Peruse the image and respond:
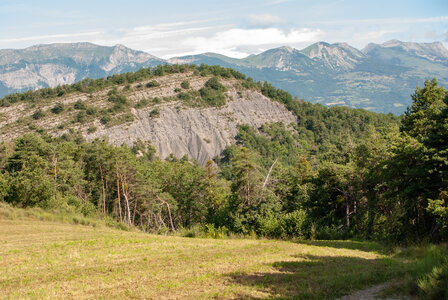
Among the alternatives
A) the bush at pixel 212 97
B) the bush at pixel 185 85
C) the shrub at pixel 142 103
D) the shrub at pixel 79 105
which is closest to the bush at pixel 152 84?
the bush at pixel 185 85

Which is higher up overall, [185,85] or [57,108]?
[185,85]

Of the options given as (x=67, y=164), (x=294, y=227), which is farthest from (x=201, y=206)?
(x=294, y=227)

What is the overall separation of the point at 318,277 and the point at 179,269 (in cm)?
488

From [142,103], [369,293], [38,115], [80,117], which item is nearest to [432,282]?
[369,293]

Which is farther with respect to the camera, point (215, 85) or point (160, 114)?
point (215, 85)

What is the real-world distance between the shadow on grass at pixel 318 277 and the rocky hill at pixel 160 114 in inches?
3888

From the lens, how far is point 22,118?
342ft

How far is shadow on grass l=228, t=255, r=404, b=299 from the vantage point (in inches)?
379

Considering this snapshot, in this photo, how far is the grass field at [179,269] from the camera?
10.0 metres

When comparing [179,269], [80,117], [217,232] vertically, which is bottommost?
[217,232]

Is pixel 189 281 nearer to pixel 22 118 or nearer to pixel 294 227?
pixel 294 227

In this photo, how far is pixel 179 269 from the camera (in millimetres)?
12602

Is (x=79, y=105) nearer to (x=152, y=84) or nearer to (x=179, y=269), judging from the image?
(x=152, y=84)

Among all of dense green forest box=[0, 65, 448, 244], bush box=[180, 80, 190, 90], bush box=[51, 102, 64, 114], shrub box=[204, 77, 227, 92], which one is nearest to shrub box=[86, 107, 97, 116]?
bush box=[51, 102, 64, 114]
